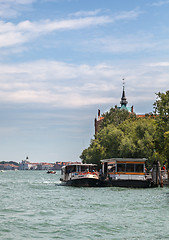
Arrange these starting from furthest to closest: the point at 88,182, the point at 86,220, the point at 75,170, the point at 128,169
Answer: the point at 75,170, the point at 128,169, the point at 88,182, the point at 86,220

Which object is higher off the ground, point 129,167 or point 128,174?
point 129,167

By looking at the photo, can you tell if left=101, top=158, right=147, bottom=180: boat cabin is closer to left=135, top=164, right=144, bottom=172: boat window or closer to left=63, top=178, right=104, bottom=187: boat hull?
left=135, top=164, right=144, bottom=172: boat window

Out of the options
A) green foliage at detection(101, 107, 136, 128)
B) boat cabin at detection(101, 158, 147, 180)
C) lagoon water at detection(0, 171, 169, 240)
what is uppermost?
green foliage at detection(101, 107, 136, 128)

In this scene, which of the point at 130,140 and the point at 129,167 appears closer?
the point at 129,167

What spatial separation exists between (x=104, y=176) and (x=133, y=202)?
26546 millimetres

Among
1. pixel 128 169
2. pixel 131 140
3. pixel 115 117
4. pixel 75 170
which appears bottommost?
pixel 128 169

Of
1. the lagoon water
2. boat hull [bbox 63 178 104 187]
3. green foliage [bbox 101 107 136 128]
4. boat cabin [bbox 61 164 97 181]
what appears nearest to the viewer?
the lagoon water

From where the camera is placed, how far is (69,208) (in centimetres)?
3859

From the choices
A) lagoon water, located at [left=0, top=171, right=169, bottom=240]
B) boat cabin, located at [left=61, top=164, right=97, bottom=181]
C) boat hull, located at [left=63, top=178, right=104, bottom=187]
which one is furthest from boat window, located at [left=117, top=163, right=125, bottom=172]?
lagoon water, located at [left=0, top=171, right=169, bottom=240]

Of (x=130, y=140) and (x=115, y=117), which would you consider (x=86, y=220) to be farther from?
(x=115, y=117)

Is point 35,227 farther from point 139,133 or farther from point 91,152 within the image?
point 91,152

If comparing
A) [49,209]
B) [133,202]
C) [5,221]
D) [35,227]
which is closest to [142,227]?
[35,227]

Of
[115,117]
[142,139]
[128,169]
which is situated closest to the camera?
[128,169]

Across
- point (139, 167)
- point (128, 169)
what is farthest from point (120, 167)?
point (139, 167)
